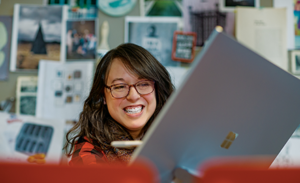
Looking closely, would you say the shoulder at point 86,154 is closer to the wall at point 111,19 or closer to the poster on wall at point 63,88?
the poster on wall at point 63,88

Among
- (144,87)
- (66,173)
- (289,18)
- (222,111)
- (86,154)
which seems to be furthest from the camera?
(289,18)

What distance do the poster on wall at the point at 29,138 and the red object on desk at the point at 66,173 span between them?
93cm

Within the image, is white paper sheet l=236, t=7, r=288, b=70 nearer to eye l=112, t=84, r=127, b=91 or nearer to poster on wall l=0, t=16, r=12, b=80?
eye l=112, t=84, r=127, b=91

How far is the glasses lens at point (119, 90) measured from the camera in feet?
2.32

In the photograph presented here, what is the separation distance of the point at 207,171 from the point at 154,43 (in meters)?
1.03

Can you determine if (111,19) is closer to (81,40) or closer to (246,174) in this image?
(81,40)

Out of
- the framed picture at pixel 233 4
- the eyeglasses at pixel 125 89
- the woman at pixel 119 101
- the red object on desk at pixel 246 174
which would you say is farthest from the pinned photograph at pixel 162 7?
the red object on desk at pixel 246 174

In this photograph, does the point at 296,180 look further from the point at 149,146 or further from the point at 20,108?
the point at 20,108

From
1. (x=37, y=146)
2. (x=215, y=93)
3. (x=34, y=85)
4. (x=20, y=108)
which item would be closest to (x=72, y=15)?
(x=34, y=85)

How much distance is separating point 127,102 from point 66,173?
0.49 m

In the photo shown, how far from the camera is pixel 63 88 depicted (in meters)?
1.21

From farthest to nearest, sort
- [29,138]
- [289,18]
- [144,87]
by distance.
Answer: [289,18] < [29,138] < [144,87]

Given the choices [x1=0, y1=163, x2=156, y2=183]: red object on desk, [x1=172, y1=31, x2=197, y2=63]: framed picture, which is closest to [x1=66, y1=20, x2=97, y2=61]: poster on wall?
[x1=172, y1=31, x2=197, y2=63]: framed picture

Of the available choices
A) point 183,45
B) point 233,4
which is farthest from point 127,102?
point 233,4
